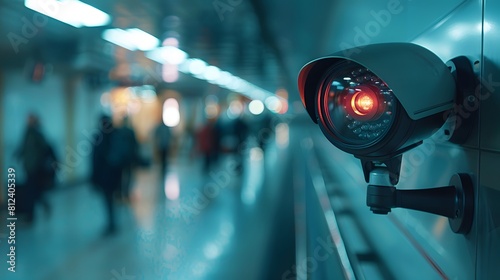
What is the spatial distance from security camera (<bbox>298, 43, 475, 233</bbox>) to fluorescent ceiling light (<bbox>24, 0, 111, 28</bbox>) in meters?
5.46

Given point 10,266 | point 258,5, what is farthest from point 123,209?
point 258,5

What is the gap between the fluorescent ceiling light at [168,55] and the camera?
10125 millimetres

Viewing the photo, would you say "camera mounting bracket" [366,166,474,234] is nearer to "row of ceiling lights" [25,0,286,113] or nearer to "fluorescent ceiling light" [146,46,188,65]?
"row of ceiling lights" [25,0,286,113]

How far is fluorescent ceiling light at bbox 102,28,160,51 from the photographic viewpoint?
8.00m

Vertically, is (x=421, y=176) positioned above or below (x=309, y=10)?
below

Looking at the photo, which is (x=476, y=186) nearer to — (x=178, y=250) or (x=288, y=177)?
(x=178, y=250)

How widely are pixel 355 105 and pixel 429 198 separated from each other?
15.6 inches

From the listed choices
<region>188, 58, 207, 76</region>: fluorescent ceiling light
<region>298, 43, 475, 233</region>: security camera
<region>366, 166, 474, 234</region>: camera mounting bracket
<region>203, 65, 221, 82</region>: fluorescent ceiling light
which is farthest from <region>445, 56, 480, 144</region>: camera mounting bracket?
<region>203, 65, 221, 82</region>: fluorescent ceiling light

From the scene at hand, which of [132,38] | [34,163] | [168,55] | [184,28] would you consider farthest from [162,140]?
[34,163]

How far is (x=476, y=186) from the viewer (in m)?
1.42

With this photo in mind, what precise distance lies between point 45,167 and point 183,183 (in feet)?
11.6

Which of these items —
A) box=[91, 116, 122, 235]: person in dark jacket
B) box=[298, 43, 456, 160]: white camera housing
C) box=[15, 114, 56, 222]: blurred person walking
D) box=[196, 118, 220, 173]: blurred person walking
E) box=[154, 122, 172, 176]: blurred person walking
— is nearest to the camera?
box=[298, 43, 456, 160]: white camera housing

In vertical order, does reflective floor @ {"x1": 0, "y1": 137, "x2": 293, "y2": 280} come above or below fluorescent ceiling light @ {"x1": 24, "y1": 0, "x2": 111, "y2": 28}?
below

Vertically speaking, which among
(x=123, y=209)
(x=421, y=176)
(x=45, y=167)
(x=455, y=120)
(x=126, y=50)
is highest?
(x=126, y=50)
